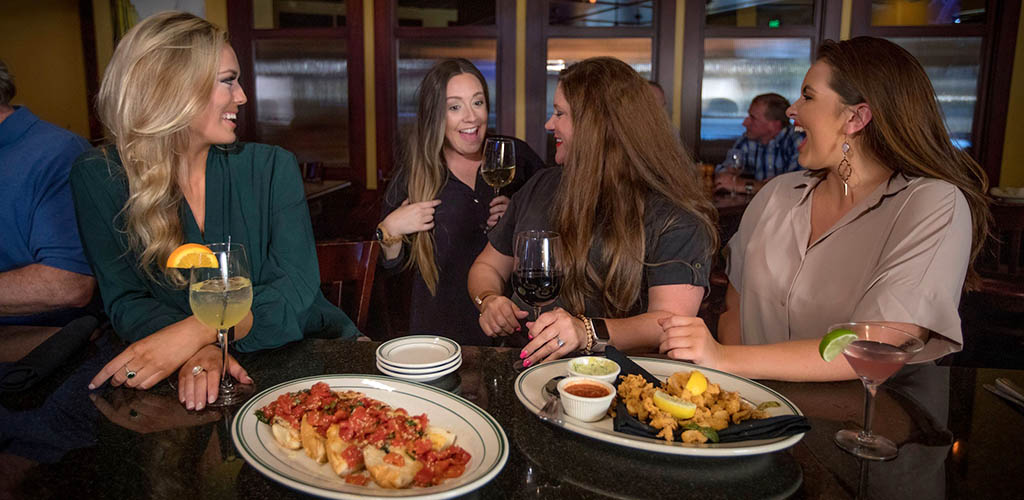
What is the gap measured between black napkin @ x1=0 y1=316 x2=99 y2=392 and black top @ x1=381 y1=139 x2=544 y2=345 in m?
1.27

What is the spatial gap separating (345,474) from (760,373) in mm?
798

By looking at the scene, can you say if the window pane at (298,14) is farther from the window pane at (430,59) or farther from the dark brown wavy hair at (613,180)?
the dark brown wavy hair at (613,180)

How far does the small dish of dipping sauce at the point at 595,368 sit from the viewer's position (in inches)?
47.5

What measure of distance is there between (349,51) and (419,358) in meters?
4.81

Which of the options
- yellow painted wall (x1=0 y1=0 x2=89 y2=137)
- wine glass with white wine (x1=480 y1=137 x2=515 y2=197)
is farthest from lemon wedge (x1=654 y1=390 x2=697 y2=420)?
yellow painted wall (x1=0 y1=0 x2=89 y2=137)

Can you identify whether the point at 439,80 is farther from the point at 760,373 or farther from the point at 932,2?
the point at 932,2

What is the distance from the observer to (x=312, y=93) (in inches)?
234

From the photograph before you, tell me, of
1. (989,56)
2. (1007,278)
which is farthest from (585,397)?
(989,56)

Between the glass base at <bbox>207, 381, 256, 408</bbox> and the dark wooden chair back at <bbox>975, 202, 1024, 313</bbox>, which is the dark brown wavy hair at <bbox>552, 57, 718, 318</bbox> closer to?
the glass base at <bbox>207, 381, 256, 408</bbox>

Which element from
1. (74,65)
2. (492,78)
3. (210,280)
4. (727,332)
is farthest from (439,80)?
(74,65)

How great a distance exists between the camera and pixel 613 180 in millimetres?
1963

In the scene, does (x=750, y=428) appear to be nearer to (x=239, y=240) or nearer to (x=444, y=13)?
(x=239, y=240)

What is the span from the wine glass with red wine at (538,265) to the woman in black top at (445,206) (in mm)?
1106

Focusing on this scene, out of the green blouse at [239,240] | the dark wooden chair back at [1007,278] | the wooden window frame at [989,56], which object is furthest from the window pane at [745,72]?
the green blouse at [239,240]
